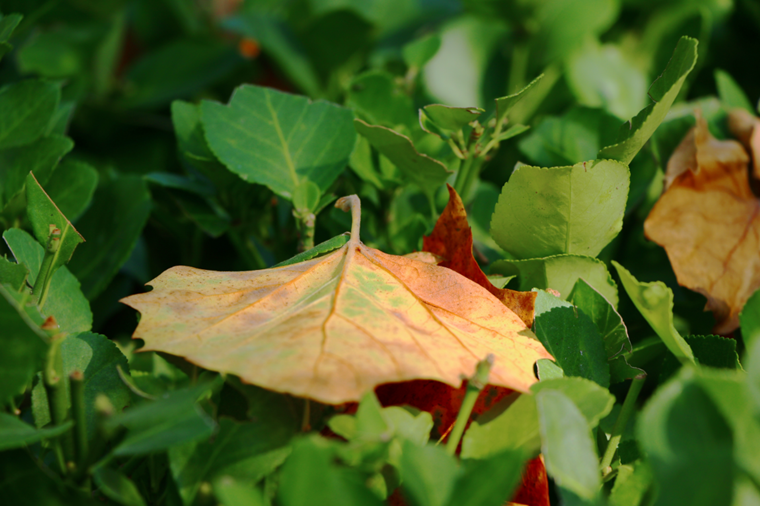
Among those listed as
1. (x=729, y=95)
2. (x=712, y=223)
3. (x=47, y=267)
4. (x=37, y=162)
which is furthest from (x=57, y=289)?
(x=729, y=95)

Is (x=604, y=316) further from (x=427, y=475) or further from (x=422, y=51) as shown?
(x=422, y=51)

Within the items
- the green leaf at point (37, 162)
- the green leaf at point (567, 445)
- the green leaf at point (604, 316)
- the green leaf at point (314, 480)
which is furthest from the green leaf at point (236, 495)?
the green leaf at point (37, 162)

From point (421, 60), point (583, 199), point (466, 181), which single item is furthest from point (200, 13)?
point (583, 199)

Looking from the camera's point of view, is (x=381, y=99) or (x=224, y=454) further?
(x=381, y=99)

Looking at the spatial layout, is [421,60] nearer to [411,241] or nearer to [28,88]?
[411,241]

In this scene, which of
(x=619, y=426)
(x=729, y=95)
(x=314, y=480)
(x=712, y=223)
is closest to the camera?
(x=314, y=480)

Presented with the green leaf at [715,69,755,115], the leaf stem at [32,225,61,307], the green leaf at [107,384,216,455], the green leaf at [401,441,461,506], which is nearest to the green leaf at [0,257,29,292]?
the leaf stem at [32,225,61,307]
